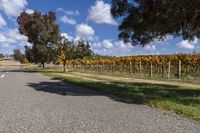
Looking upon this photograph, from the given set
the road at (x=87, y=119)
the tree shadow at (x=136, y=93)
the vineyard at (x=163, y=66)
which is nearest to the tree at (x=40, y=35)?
the vineyard at (x=163, y=66)

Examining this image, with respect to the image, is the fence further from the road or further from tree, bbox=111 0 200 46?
the road

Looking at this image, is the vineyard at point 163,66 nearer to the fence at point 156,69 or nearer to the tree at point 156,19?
the fence at point 156,69

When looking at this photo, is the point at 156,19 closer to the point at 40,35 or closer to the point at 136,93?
the point at 136,93

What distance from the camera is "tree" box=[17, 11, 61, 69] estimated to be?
6291 cm

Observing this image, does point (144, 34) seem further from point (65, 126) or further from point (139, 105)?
point (65, 126)

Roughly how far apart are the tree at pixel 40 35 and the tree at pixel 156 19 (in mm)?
43495

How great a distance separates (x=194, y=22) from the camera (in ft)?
55.8

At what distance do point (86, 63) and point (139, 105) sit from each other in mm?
64099

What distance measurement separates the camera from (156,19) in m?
18.0

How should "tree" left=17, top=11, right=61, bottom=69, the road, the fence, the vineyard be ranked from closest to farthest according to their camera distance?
the road < the fence < the vineyard < "tree" left=17, top=11, right=61, bottom=69

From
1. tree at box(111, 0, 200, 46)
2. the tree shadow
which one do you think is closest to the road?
the tree shadow

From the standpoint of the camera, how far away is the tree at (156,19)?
16.0 meters

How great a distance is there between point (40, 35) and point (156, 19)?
46.6 m

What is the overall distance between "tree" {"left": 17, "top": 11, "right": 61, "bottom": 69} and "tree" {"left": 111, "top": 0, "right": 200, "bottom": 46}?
43.5 metres
